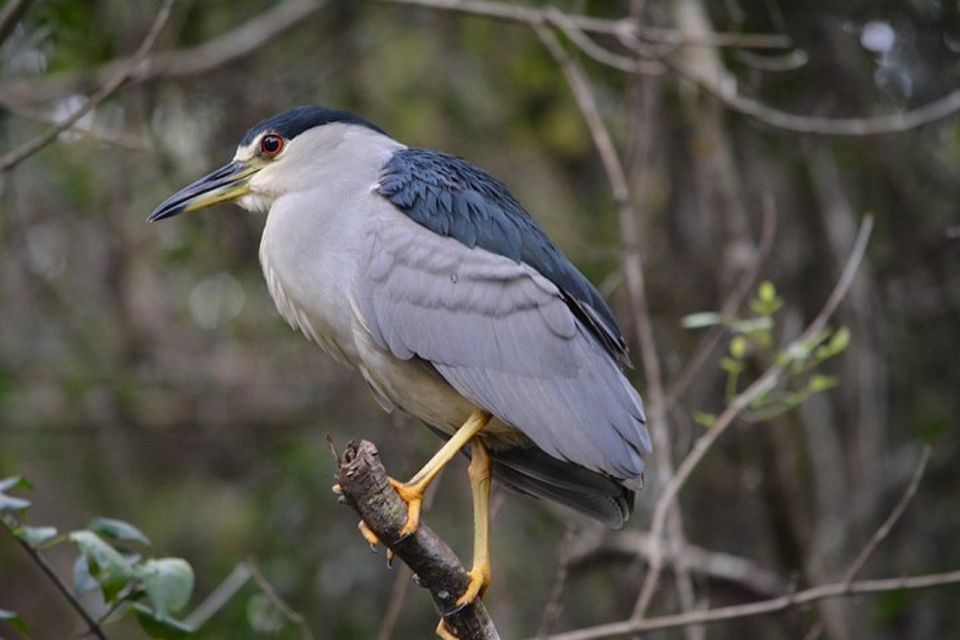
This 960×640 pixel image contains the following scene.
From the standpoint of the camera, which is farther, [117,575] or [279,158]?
[279,158]

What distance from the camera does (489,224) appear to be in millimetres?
3445

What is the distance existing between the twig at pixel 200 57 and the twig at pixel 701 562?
8.44 feet

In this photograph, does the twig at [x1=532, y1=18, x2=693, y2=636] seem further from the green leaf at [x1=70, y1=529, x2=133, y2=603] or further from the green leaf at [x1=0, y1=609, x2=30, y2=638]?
the green leaf at [x1=0, y1=609, x2=30, y2=638]

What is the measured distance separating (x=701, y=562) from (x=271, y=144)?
8.42 feet

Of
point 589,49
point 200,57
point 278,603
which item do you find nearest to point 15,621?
point 278,603

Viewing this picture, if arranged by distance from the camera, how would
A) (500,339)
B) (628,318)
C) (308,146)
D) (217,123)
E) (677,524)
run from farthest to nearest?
(217,123) < (628,318) < (677,524) < (308,146) < (500,339)

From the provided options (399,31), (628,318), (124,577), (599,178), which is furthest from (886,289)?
(124,577)

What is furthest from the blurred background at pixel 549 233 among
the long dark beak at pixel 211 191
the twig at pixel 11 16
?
Result: the twig at pixel 11 16

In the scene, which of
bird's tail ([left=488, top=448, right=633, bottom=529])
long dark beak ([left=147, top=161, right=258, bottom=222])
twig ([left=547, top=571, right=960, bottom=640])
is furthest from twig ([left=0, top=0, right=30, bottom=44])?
twig ([left=547, top=571, right=960, bottom=640])

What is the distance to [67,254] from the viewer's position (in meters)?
7.26

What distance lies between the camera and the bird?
3.34 meters

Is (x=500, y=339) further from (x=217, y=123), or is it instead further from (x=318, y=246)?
(x=217, y=123)

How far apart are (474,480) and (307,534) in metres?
3.03

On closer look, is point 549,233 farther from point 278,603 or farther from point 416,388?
point 278,603
